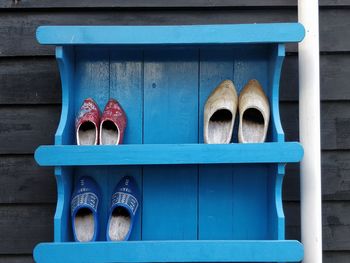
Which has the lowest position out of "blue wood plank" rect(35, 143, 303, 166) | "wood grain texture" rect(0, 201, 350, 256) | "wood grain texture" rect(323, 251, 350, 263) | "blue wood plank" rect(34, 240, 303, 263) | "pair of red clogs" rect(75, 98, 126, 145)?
"wood grain texture" rect(323, 251, 350, 263)

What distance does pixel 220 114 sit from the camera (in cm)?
182

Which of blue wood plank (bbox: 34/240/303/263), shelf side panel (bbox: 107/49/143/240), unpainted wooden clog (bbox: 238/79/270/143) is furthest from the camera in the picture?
shelf side panel (bbox: 107/49/143/240)

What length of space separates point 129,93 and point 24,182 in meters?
0.50

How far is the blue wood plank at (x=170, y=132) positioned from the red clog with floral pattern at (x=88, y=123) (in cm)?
19

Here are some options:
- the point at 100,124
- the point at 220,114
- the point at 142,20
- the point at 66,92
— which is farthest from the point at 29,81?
the point at 220,114

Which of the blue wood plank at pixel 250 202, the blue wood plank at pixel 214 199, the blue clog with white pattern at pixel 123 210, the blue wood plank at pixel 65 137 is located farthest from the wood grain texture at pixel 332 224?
the blue wood plank at pixel 65 137

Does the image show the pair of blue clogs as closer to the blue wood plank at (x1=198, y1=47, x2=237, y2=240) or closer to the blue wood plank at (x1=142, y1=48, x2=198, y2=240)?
the blue wood plank at (x1=142, y1=48, x2=198, y2=240)

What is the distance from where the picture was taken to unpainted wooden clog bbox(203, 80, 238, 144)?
178cm

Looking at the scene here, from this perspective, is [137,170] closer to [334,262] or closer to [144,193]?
[144,193]

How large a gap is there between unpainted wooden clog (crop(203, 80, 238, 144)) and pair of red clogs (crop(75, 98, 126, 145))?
0.29 metres

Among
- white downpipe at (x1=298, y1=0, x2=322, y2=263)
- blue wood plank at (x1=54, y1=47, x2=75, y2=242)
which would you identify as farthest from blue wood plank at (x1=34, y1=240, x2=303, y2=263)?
white downpipe at (x1=298, y1=0, x2=322, y2=263)

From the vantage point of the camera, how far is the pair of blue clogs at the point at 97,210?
1.78 m

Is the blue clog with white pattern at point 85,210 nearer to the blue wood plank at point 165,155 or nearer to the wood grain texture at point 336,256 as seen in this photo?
the blue wood plank at point 165,155

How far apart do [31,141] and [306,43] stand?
1.04 meters
